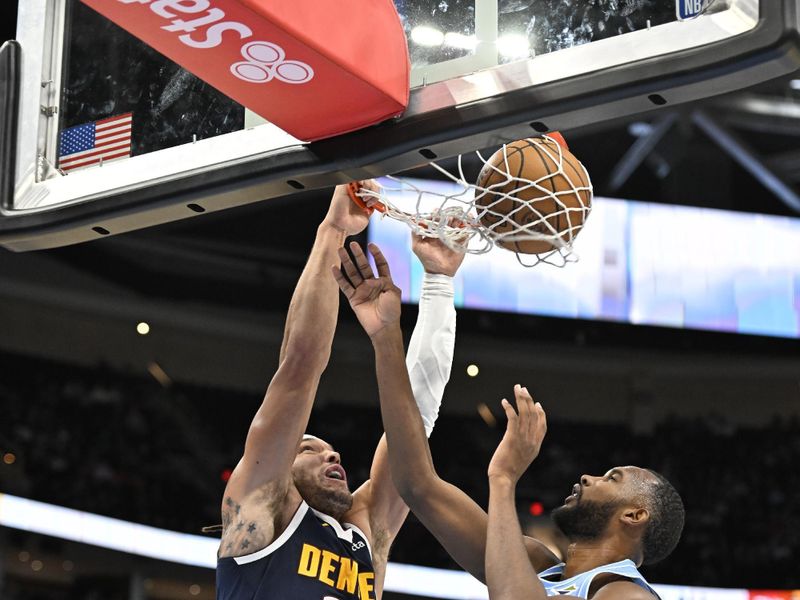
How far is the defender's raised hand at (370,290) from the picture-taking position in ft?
9.74

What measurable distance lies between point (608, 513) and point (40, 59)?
6.73 feet

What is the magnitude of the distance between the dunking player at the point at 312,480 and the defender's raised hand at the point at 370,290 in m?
0.41

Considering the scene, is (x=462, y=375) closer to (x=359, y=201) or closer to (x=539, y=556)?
(x=539, y=556)

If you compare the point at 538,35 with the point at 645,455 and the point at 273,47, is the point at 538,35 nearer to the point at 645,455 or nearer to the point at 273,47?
the point at 273,47

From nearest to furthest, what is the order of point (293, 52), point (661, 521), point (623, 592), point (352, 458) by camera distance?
point (293, 52)
point (623, 592)
point (661, 521)
point (352, 458)

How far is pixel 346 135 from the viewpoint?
2.72 m

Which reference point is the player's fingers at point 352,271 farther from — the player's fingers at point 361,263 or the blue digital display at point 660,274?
the blue digital display at point 660,274

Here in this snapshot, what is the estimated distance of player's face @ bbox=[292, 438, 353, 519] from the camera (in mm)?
3604

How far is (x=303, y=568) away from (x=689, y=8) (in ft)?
6.32

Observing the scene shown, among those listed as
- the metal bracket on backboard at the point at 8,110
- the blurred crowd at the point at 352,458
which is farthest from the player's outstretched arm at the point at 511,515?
the blurred crowd at the point at 352,458

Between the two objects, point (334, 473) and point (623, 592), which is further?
point (334, 473)

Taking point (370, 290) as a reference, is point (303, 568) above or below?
below

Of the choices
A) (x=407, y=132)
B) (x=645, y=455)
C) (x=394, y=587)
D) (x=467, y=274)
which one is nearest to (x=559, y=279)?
(x=467, y=274)

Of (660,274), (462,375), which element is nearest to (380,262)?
(660,274)
